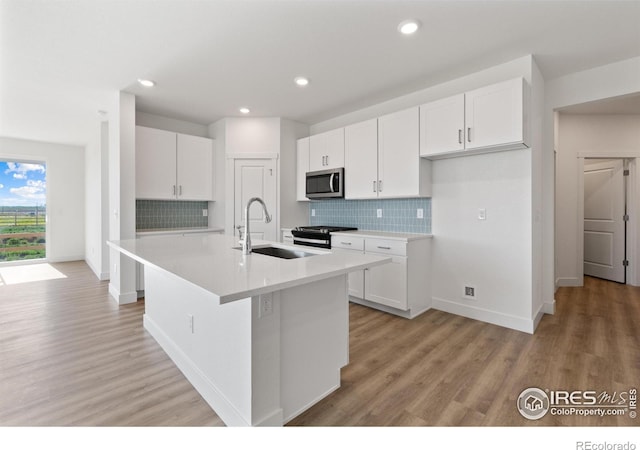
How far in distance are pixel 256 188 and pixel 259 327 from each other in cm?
346

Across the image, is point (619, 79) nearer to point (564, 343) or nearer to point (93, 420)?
point (564, 343)

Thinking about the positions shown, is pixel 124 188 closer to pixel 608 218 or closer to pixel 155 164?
pixel 155 164

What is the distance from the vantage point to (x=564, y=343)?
268cm

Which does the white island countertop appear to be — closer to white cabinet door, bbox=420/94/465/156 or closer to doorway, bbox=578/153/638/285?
white cabinet door, bbox=420/94/465/156

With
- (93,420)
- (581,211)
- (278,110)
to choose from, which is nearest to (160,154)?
(278,110)

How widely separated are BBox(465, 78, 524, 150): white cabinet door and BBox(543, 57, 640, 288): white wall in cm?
98

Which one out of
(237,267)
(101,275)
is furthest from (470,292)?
(101,275)

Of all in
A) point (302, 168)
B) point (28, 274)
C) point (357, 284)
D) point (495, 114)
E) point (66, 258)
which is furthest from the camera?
point (66, 258)

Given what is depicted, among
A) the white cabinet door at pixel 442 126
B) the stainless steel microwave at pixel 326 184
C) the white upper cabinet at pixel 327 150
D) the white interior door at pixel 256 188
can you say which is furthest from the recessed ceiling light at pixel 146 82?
the white cabinet door at pixel 442 126

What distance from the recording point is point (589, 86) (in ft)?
10.3

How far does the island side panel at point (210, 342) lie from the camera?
5.15 ft

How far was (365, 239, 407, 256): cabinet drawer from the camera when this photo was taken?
3.28 meters

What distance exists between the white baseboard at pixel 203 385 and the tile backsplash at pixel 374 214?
2741 millimetres

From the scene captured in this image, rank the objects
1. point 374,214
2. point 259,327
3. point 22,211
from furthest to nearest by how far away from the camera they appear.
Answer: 1. point 22,211
2. point 374,214
3. point 259,327
